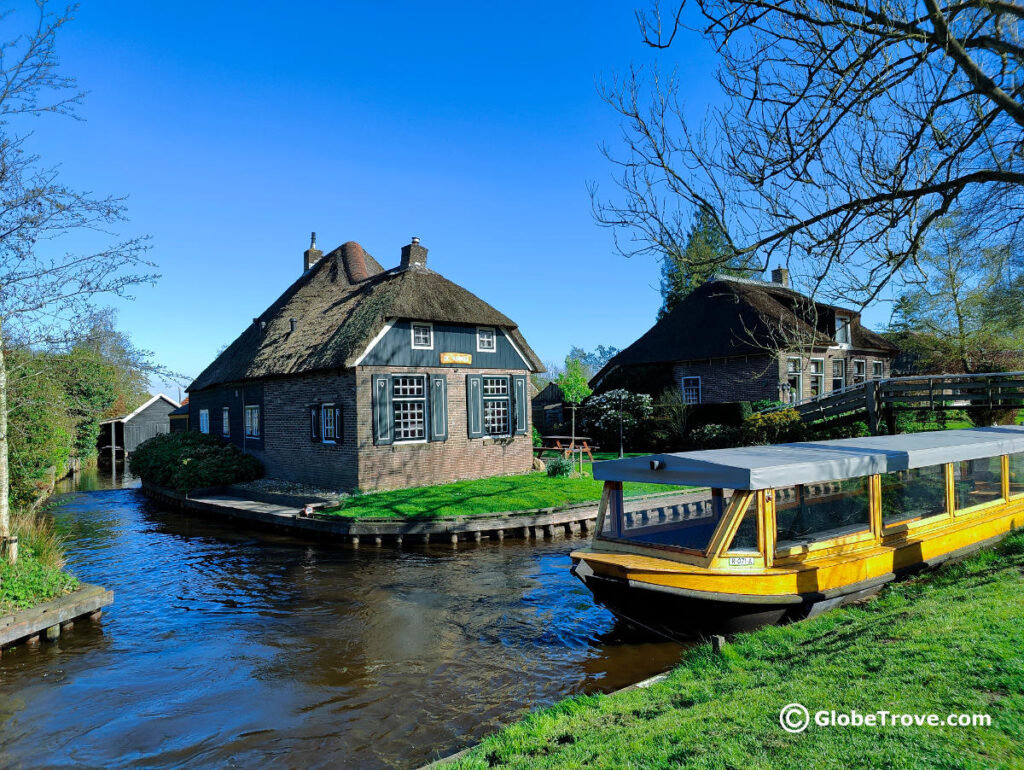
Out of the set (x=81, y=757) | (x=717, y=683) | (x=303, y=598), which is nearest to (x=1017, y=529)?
(x=717, y=683)

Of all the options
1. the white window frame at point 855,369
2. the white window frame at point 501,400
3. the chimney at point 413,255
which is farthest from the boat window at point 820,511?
the white window frame at point 855,369

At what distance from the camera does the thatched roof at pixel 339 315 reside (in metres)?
19.5

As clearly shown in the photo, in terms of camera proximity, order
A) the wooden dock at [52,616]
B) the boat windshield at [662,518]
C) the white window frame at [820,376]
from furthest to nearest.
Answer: the white window frame at [820,376] < the boat windshield at [662,518] < the wooden dock at [52,616]

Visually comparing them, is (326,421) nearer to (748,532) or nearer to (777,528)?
(748,532)

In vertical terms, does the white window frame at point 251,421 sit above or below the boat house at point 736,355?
below

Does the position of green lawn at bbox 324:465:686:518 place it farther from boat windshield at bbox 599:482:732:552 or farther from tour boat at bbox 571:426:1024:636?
tour boat at bbox 571:426:1024:636

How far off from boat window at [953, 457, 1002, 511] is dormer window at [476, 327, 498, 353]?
14250 mm

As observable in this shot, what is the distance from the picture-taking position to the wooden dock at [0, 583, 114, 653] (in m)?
8.44

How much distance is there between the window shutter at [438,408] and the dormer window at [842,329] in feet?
72.4

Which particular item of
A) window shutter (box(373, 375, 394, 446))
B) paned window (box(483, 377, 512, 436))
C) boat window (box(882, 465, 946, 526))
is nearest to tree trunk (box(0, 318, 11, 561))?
window shutter (box(373, 375, 394, 446))

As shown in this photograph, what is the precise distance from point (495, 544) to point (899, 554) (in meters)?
8.81

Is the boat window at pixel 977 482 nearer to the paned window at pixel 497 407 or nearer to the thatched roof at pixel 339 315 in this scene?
the paned window at pixel 497 407

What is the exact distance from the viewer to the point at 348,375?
61.7ft

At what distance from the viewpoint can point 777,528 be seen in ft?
26.2
